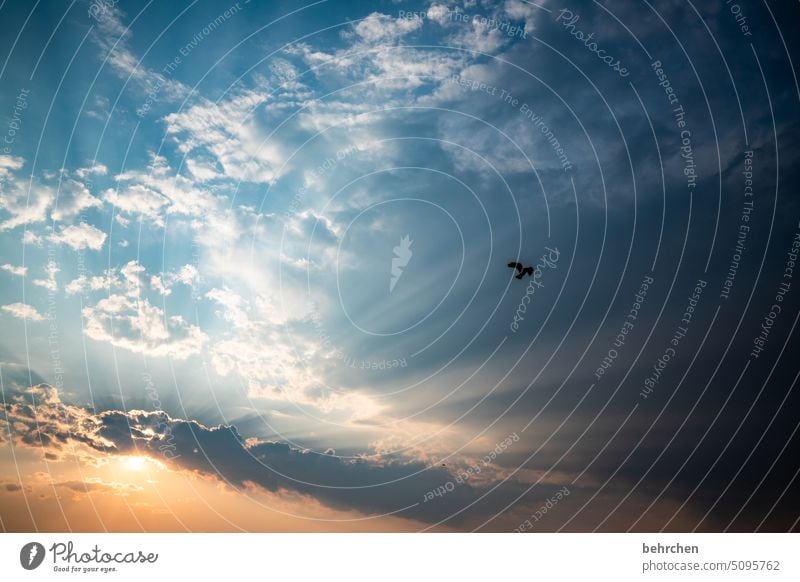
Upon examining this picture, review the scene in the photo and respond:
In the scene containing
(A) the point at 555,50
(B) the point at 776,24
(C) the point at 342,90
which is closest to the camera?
(B) the point at 776,24

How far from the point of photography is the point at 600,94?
24.2 meters

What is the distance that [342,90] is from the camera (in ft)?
82.6

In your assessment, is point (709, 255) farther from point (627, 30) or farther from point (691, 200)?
point (627, 30)

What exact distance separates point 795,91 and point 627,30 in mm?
10377

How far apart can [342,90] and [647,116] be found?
18.8m

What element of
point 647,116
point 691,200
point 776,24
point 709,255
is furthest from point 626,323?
point 776,24
